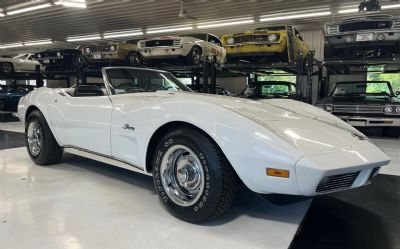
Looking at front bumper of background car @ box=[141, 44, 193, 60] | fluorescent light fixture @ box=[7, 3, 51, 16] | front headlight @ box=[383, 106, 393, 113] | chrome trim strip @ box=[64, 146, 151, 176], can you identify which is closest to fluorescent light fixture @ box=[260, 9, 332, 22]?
front bumper of background car @ box=[141, 44, 193, 60]

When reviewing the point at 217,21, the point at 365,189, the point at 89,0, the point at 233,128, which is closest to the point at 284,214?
the point at 233,128

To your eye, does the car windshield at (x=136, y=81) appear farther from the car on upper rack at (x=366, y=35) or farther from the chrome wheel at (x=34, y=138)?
the car on upper rack at (x=366, y=35)

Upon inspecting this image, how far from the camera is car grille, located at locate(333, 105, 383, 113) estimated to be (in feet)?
21.2

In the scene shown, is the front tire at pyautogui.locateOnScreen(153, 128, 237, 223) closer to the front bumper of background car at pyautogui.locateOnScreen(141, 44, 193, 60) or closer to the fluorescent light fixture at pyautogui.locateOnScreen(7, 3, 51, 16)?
the front bumper of background car at pyautogui.locateOnScreen(141, 44, 193, 60)

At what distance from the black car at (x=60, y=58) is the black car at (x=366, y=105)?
7883mm

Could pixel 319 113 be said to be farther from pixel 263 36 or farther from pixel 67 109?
pixel 263 36

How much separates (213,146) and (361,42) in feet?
19.7

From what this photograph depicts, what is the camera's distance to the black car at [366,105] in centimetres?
640

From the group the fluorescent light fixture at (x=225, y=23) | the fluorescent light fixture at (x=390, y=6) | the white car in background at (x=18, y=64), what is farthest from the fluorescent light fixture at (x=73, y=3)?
the fluorescent light fixture at (x=390, y=6)

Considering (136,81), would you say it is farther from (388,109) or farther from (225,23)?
(225,23)

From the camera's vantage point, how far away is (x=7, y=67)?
1126 centimetres

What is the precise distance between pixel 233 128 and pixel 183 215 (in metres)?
0.75

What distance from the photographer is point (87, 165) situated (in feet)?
13.0

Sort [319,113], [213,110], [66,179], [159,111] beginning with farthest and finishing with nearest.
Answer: [66,179], [319,113], [159,111], [213,110]
